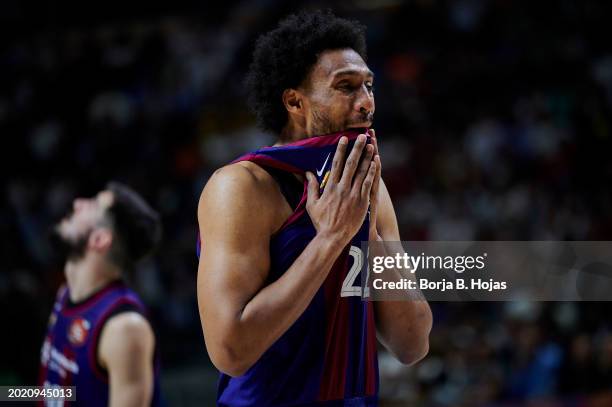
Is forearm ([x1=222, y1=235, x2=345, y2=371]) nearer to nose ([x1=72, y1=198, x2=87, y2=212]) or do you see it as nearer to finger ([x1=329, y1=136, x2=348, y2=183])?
finger ([x1=329, y1=136, x2=348, y2=183])

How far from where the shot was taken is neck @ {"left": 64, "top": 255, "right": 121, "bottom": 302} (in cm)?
421

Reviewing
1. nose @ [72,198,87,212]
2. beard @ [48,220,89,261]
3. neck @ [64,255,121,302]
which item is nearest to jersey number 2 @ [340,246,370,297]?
neck @ [64,255,121,302]

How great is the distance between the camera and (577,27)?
9.57 m

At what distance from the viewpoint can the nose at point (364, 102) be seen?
8.36 ft

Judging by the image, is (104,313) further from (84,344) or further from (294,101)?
(294,101)

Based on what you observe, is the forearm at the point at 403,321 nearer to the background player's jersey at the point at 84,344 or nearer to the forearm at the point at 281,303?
the forearm at the point at 281,303

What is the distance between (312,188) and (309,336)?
0.42 metres

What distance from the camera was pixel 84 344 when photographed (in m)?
3.94

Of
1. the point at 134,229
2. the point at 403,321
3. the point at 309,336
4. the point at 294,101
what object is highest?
the point at 134,229

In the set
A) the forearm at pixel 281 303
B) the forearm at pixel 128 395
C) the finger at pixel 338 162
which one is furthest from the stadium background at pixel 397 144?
the finger at pixel 338 162

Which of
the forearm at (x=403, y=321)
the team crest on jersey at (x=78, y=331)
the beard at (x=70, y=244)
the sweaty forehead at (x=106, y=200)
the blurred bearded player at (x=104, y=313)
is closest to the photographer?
the forearm at (x=403, y=321)

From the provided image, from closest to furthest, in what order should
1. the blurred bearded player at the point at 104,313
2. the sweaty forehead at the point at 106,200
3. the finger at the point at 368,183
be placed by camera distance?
the finger at the point at 368,183, the blurred bearded player at the point at 104,313, the sweaty forehead at the point at 106,200

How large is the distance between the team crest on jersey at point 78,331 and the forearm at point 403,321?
1637 millimetres

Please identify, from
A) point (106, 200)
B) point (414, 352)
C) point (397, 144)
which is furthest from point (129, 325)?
point (397, 144)
